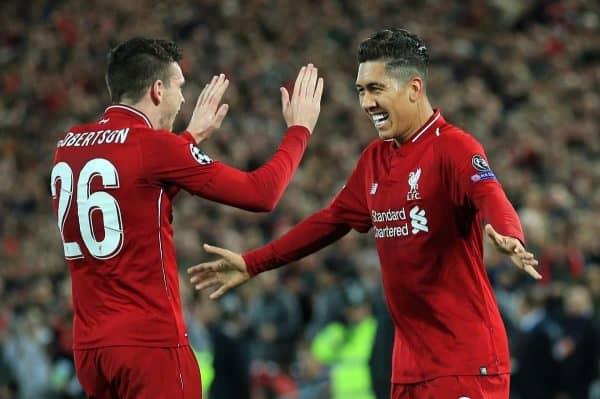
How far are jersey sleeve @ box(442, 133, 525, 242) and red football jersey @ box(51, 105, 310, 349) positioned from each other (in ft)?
2.75

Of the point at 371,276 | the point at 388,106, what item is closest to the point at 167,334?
the point at 388,106

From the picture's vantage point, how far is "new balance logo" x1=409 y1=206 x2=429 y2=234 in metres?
5.27

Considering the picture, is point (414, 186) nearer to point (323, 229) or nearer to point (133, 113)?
point (323, 229)

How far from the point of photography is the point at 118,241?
5215 millimetres

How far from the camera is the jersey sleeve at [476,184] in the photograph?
4.79 metres

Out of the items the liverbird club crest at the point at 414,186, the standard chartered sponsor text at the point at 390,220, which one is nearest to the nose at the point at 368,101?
the liverbird club crest at the point at 414,186

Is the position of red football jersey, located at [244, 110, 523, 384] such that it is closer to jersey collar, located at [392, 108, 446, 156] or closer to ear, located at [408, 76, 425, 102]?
jersey collar, located at [392, 108, 446, 156]

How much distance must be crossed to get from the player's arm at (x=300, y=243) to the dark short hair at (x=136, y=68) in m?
0.87

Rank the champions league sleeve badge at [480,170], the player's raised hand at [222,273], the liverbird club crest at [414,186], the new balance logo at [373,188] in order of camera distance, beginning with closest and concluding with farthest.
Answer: the champions league sleeve badge at [480,170]
the liverbird club crest at [414,186]
the new balance logo at [373,188]
the player's raised hand at [222,273]

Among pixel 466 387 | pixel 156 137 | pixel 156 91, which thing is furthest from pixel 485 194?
pixel 156 91

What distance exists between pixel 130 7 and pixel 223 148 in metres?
4.52

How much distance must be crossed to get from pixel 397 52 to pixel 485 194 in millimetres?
903

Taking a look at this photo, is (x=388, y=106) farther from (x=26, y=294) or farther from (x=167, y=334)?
(x=26, y=294)

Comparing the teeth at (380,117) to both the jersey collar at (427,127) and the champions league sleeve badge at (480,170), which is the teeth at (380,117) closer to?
the jersey collar at (427,127)
